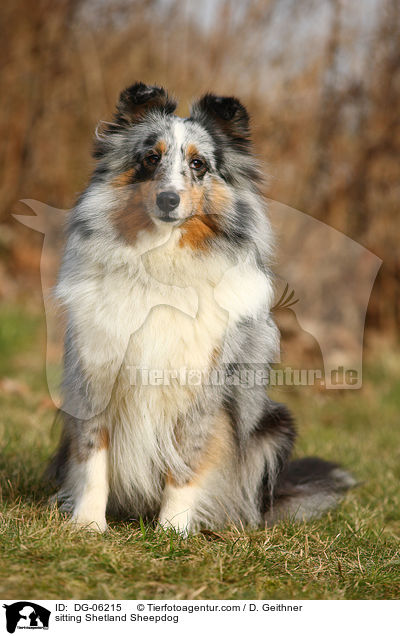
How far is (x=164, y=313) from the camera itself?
130 inches

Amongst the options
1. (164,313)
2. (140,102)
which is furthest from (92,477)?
(140,102)

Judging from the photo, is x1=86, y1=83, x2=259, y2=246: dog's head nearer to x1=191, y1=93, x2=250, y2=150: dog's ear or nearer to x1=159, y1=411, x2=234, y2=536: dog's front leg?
x1=191, y1=93, x2=250, y2=150: dog's ear

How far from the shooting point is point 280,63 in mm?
8031

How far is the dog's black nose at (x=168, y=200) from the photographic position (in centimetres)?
321

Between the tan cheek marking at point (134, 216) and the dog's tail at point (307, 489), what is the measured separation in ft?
5.49

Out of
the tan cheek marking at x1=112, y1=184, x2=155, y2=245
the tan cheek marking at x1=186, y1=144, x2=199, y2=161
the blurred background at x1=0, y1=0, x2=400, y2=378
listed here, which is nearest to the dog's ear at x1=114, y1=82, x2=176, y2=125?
A: the tan cheek marking at x1=186, y1=144, x2=199, y2=161

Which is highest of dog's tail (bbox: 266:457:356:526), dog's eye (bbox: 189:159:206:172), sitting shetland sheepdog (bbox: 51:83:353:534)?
dog's eye (bbox: 189:159:206:172)

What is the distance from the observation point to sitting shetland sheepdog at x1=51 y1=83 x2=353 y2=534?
330 cm

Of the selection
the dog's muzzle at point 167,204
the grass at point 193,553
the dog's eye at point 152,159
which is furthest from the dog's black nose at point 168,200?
the grass at point 193,553

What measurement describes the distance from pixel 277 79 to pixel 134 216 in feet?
17.6

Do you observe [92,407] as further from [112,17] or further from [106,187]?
[112,17]

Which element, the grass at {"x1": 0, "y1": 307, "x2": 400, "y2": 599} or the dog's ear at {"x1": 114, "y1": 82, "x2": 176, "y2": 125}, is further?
the dog's ear at {"x1": 114, "y1": 82, "x2": 176, "y2": 125}

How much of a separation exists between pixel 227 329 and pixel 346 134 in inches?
222
